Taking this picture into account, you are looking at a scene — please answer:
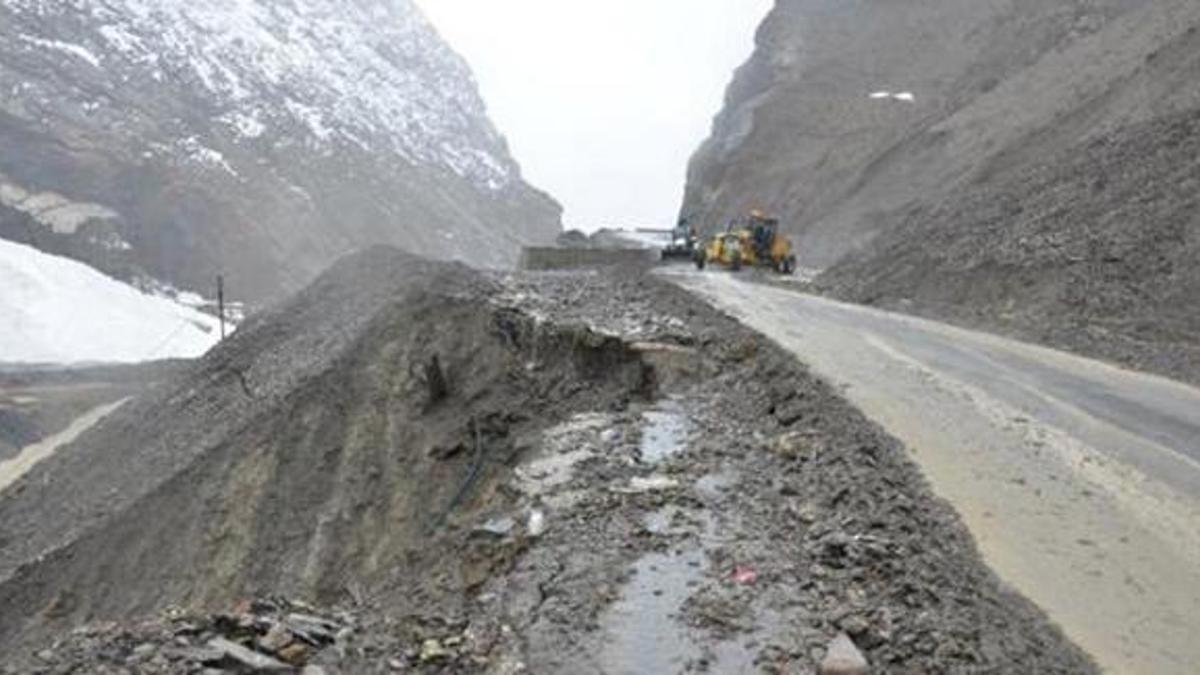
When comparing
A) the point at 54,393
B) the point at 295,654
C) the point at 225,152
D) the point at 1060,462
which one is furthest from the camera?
the point at 225,152

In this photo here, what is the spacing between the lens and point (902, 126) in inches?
2178

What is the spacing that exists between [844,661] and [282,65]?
15809 centimetres

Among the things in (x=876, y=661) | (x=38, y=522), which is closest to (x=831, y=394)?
(x=876, y=661)

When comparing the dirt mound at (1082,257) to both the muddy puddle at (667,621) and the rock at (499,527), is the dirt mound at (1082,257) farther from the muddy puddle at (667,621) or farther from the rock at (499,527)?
the muddy puddle at (667,621)

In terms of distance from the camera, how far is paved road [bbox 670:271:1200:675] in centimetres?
792

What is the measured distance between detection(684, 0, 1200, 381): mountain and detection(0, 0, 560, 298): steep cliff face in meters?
45.3

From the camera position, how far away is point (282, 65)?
157m

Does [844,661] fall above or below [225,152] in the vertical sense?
below

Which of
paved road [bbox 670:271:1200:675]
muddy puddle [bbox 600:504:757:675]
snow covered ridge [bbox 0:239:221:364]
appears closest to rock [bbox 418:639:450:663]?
muddy puddle [bbox 600:504:757:675]

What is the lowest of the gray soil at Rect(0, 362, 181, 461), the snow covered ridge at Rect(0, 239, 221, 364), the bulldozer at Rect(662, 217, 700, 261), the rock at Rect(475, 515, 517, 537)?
the gray soil at Rect(0, 362, 181, 461)

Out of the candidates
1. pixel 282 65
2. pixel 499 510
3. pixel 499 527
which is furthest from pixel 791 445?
pixel 282 65

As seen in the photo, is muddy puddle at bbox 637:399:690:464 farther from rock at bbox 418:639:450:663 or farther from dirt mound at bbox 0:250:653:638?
rock at bbox 418:639:450:663

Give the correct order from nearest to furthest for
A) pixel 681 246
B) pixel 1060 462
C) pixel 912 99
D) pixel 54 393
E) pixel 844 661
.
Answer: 1. pixel 844 661
2. pixel 1060 462
3. pixel 681 246
4. pixel 54 393
5. pixel 912 99

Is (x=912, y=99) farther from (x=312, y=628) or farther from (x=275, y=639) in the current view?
(x=275, y=639)
